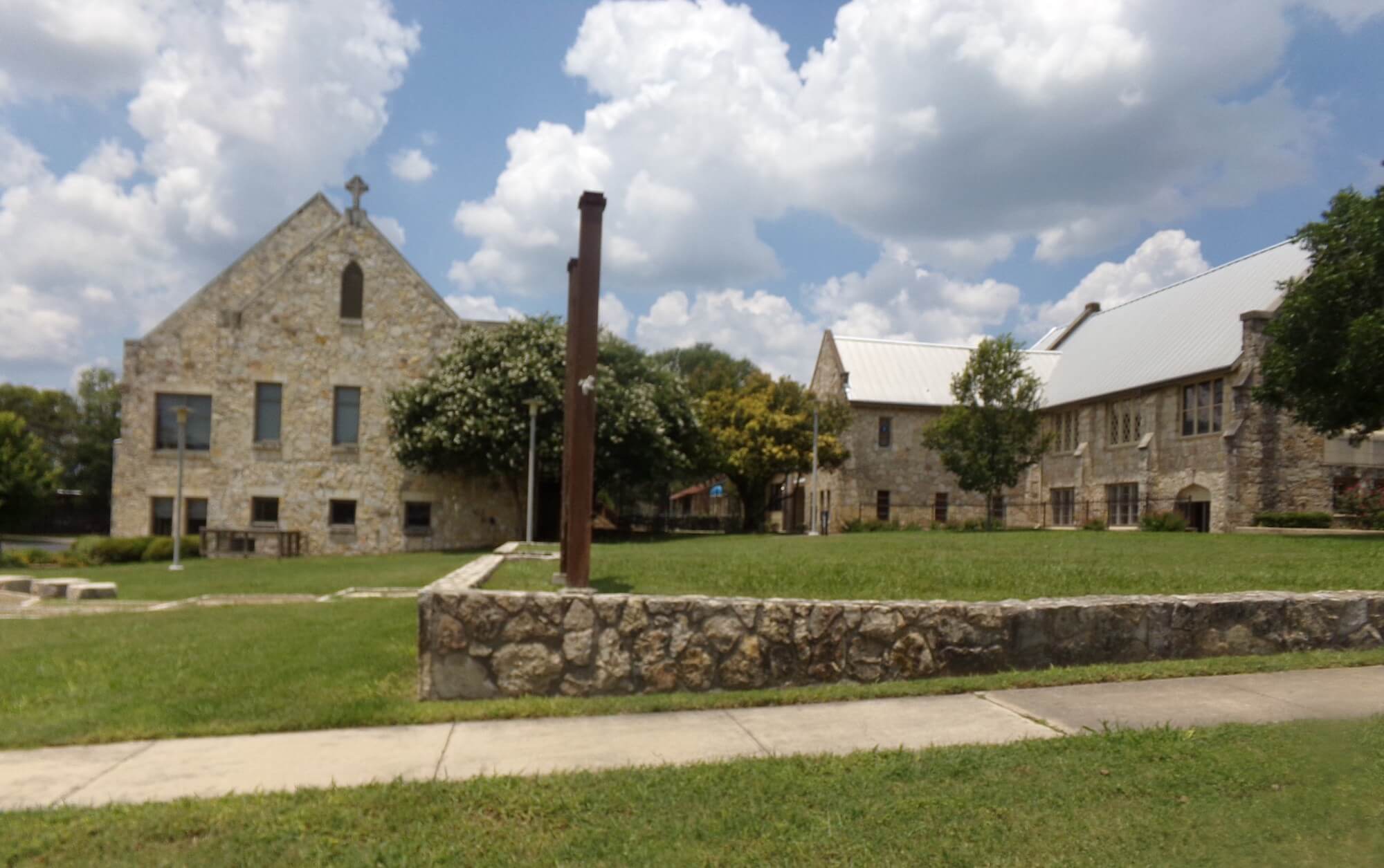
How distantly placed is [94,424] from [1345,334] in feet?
251

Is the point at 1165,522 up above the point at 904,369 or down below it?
below

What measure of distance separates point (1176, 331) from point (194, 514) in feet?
119

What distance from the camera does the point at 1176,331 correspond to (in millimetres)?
→ 36938

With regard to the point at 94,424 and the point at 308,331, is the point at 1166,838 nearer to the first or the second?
the point at 308,331

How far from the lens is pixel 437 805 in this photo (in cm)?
468

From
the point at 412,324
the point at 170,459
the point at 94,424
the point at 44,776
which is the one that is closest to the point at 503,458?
the point at 412,324

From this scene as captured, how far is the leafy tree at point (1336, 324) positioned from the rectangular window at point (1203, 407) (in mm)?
8461

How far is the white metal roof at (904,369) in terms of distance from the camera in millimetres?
45719

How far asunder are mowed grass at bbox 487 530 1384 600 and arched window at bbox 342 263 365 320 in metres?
19.4

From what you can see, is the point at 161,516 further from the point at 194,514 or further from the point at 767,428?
the point at 767,428

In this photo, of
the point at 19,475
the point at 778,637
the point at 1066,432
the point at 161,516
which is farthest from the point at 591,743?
the point at 1066,432

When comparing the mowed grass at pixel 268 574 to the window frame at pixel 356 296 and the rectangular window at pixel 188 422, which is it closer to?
the rectangular window at pixel 188 422

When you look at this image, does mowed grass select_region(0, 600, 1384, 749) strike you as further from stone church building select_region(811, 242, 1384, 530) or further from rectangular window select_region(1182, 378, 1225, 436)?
rectangular window select_region(1182, 378, 1225, 436)

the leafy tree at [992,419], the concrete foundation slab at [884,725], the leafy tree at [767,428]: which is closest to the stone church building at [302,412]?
the leafy tree at [767,428]
